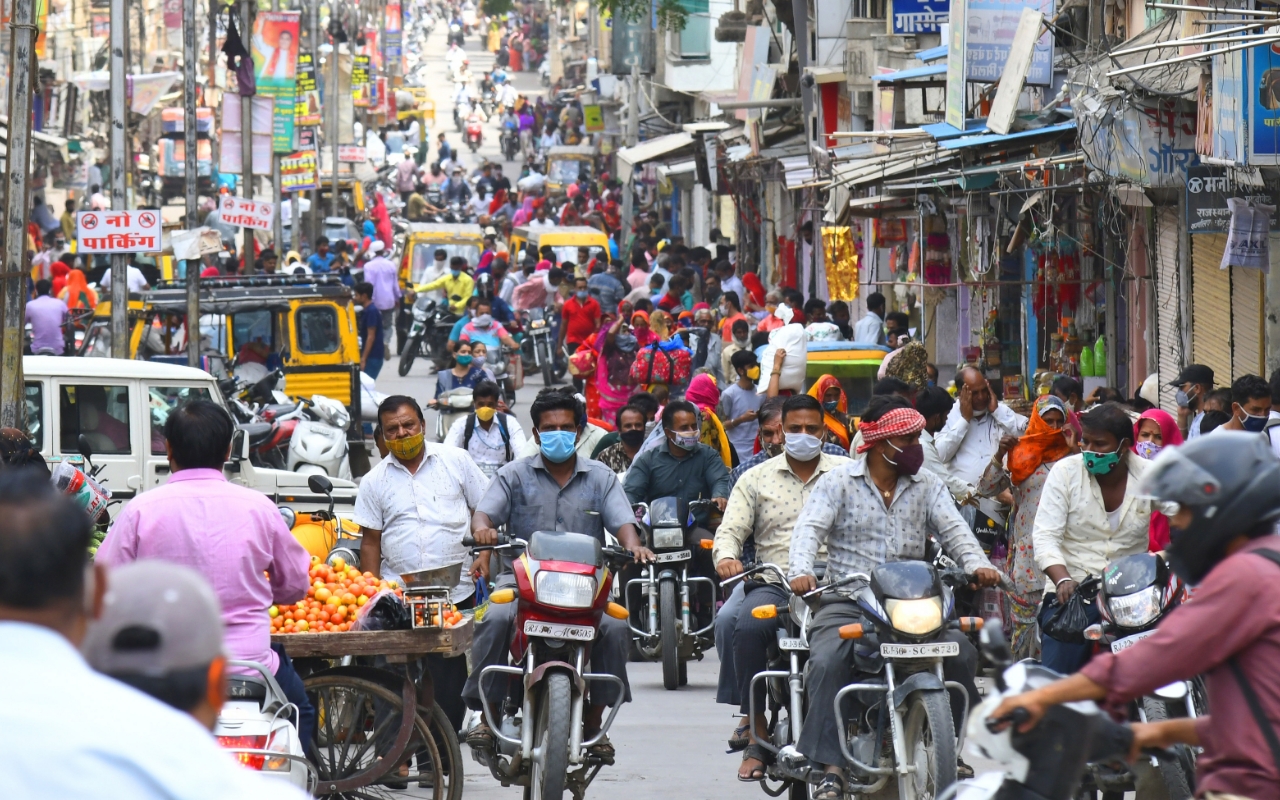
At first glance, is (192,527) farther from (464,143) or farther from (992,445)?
(464,143)

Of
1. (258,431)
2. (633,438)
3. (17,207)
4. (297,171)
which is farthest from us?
(297,171)

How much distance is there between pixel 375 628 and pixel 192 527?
1.33 meters

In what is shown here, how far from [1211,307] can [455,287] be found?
655 inches

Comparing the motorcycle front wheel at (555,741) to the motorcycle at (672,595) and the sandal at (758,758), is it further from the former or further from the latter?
the motorcycle at (672,595)

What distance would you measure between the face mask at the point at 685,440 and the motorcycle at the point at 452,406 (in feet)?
19.0

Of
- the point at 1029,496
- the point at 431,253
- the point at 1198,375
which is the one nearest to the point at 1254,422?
the point at 1029,496

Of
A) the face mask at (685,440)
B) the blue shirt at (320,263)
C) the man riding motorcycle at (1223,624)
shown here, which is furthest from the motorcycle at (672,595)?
the blue shirt at (320,263)

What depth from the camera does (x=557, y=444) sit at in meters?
7.91

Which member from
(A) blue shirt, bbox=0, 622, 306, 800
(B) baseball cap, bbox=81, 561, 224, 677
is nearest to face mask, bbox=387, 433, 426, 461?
(B) baseball cap, bbox=81, 561, 224, 677

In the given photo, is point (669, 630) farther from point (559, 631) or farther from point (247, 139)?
point (247, 139)

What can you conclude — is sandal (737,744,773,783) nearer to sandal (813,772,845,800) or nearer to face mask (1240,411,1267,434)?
sandal (813,772,845,800)

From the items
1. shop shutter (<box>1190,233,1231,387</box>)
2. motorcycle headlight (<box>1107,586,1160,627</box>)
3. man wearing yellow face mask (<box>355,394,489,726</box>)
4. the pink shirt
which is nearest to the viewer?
the pink shirt

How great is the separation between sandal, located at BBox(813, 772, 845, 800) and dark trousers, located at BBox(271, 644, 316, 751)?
1759mm

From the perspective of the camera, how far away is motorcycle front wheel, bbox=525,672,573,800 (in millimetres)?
6938
